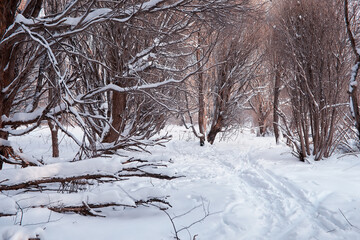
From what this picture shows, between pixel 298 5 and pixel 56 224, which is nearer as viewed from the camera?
pixel 56 224

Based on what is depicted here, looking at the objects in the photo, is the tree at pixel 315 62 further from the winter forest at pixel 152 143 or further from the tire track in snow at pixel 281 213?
the tire track in snow at pixel 281 213

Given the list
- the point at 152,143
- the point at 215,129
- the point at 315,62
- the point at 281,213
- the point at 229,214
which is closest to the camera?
the point at 229,214

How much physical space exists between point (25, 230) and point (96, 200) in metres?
0.79

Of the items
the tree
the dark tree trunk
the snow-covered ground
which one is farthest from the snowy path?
the dark tree trunk

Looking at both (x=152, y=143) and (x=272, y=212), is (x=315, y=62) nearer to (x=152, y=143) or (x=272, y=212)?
(x=272, y=212)

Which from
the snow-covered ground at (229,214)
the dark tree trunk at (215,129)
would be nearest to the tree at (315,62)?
the snow-covered ground at (229,214)

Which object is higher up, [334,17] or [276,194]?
[334,17]

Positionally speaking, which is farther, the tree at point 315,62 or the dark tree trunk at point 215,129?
the dark tree trunk at point 215,129

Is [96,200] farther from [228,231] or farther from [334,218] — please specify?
[334,218]

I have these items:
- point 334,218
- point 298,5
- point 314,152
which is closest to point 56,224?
point 334,218

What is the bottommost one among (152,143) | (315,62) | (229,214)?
(229,214)

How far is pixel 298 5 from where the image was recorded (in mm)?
6449

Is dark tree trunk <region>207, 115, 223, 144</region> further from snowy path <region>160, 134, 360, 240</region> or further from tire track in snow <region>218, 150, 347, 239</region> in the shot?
tire track in snow <region>218, 150, 347, 239</region>

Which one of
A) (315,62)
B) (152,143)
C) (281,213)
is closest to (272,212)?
(281,213)
